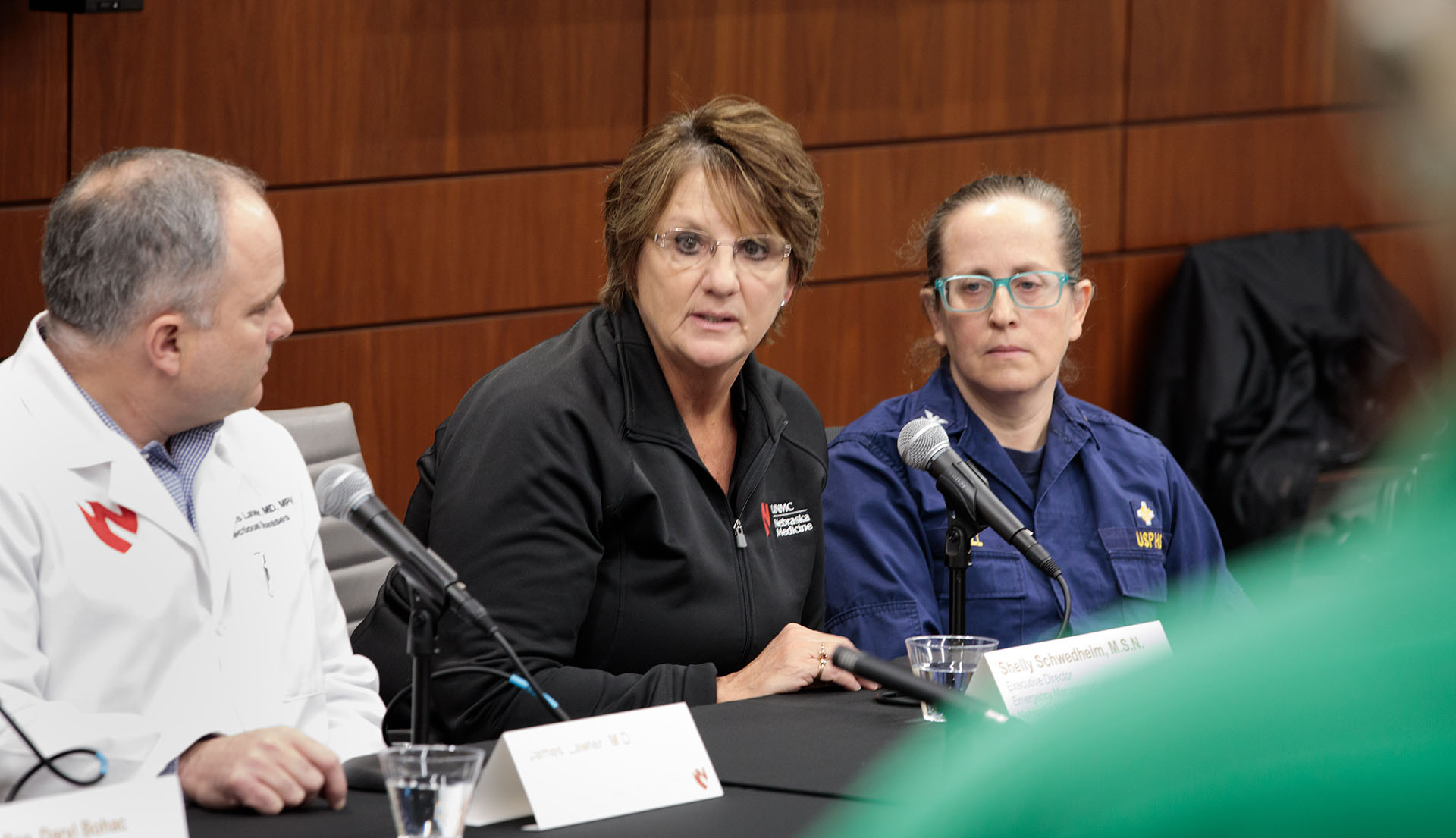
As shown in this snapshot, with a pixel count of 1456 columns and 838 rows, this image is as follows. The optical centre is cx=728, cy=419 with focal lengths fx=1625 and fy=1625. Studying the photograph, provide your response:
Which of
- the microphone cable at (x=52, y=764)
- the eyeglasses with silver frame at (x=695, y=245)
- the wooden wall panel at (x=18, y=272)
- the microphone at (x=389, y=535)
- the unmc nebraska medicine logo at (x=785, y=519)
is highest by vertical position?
the eyeglasses with silver frame at (x=695, y=245)

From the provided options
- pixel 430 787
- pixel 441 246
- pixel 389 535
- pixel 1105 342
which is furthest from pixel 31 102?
pixel 1105 342

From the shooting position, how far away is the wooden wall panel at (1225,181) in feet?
16.3

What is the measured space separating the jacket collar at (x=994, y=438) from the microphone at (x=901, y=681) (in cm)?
105

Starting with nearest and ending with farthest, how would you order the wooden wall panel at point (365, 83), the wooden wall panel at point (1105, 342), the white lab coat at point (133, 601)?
1. the white lab coat at point (133, 601)
2. the wooden wall panel at point (365, 83)
3. the wooden wall panel at point (1105, 342)

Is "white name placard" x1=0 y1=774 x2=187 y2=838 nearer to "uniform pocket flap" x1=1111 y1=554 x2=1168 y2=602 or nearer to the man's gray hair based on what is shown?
the man's gray hair

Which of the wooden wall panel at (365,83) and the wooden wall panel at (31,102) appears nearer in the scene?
the wooden wall panel at (31,102)

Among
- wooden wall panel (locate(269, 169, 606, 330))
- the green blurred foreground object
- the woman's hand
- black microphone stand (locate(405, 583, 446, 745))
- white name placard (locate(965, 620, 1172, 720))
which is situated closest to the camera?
the green blurred foreground object

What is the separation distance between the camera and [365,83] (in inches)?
142

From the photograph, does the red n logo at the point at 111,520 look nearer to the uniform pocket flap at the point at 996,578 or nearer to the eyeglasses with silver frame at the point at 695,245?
the eyeglasses with silver frame at the point at 695,245

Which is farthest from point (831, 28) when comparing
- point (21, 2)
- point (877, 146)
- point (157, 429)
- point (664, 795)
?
point (664, 795)

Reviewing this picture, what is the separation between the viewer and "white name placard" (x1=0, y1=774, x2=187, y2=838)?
1.17m

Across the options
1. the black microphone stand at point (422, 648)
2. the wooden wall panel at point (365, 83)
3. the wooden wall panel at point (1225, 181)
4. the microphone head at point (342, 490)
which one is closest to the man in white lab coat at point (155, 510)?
the black microphone stand at point (422, 648)

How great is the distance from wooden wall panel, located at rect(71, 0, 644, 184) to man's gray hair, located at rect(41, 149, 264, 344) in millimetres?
1623

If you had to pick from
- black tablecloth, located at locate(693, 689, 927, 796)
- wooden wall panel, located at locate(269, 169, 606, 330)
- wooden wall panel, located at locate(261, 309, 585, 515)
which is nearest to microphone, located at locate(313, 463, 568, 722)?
black tablecloth, located at locate(693, 689, 927, 796)
